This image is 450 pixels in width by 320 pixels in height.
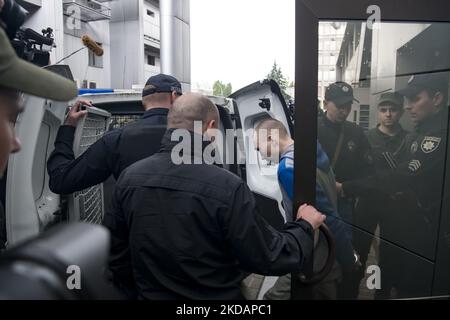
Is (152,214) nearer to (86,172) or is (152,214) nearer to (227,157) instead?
(86,172)

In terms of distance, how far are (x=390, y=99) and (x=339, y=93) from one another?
10.4 inches

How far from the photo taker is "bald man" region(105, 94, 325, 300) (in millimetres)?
1464

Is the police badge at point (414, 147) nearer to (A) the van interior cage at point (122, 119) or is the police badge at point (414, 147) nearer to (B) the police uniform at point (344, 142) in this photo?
(B) the police uniform at point (344, 142)

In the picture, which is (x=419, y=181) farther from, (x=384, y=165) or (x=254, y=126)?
A: (x=254, y=126)

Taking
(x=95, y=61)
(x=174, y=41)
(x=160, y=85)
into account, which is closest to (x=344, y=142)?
(x=160, y=85)

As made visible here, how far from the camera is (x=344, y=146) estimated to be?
70.4 inches

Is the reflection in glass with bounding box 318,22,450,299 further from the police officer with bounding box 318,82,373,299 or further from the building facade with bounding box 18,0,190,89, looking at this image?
the building facade with bounding box 18,0,190,89

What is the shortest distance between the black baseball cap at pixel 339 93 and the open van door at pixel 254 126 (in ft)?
5.13

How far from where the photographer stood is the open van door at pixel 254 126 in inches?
136

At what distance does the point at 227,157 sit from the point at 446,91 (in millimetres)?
1886

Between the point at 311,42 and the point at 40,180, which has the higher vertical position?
the point at 311,42

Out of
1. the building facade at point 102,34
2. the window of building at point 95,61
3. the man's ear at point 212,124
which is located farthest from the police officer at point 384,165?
the window of building at point 95,61
